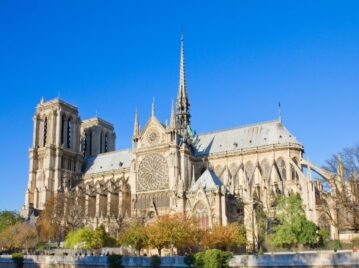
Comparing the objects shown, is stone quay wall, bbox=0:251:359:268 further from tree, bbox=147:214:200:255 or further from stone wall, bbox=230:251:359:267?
tree, bbox=147:214:200:255

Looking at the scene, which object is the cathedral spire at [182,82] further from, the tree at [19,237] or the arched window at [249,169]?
the tree at [19,237]

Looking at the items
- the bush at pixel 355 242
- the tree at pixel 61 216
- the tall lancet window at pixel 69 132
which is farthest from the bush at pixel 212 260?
the tall lancet window at pixel 69 132

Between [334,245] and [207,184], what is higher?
[207,184]

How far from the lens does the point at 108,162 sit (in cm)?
8319

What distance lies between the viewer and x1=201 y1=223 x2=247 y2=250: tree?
44.8 m

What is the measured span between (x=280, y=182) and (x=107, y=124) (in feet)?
158

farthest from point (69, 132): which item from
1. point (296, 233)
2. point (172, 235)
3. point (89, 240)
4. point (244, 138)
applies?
point (296, 233)

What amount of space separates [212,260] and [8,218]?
49596mm

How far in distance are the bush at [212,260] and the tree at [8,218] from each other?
1788 inches

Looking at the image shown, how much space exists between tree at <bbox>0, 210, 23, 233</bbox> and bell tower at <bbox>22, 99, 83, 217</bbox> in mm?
1609

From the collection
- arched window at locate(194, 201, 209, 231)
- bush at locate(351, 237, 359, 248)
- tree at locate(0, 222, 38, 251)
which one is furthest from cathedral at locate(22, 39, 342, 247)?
bush at locate(351, 237, 359, 248)

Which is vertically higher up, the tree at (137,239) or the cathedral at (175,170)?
the cathedral at (175,170)

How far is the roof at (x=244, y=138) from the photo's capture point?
66688 mm

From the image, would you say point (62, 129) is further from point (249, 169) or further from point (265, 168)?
point (265, 168)
